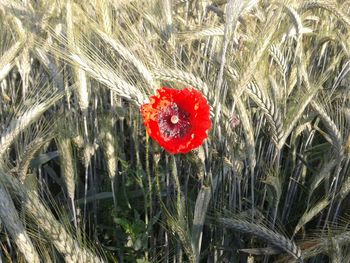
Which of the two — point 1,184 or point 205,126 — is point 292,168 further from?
point 1,184

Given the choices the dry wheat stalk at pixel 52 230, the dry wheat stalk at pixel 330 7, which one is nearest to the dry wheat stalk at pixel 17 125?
the dry wheat stalk at pixel 52 230

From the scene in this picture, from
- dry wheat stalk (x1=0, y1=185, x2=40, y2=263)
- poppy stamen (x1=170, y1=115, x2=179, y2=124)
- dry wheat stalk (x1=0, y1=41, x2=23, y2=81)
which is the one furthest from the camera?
dry wheat stalk (x1=0, y1=41, x2=23, y2=81)

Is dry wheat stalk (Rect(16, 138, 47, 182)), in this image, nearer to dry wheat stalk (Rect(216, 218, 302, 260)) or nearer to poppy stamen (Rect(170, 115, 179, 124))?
poppy stamen (Rect(170, 115, 179, 124))

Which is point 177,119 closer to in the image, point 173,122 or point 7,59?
point 173,122

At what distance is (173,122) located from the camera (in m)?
1.05

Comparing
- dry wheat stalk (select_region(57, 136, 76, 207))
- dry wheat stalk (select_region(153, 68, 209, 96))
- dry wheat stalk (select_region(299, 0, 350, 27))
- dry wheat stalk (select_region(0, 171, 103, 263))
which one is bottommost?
dry wheat stalk (select_region(0, 171, 103, 263))

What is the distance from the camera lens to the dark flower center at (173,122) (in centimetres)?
103

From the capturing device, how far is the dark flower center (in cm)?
103

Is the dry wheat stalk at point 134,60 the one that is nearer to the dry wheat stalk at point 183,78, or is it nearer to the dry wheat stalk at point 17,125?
the dry wheat stalk at point 183,78

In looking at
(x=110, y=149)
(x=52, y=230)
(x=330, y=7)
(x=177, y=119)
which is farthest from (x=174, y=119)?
(x=330, y=7)

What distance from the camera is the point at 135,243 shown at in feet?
3.94

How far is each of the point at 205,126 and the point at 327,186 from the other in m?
0.60

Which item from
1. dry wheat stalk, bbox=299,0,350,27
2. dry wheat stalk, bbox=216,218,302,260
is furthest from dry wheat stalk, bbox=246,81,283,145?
dry wheat stalk, bbox=299,0,350,27

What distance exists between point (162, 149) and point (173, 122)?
0.92 feet
